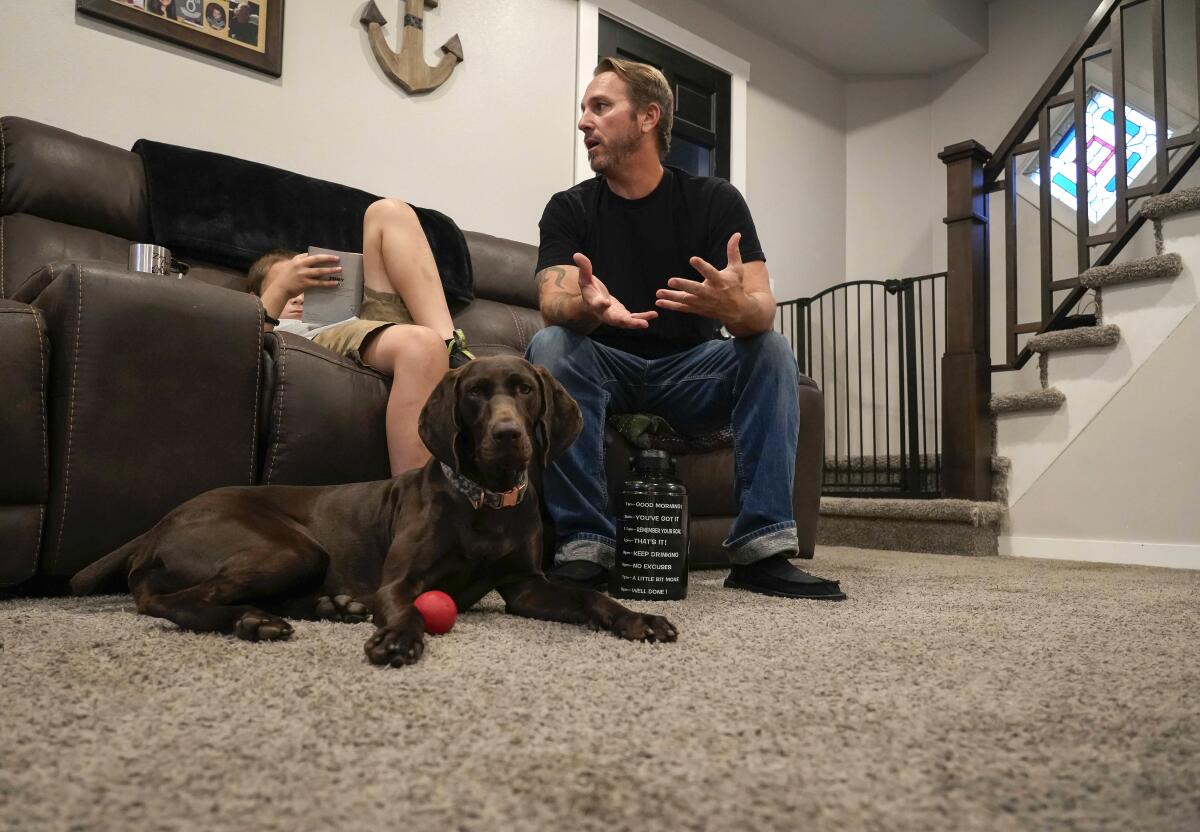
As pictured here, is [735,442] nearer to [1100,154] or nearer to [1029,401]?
[1029,401]

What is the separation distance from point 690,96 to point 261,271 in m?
3.23

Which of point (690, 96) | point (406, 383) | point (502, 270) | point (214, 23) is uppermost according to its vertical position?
point (690, 96)

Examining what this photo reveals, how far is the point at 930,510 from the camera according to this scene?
3.54 metres

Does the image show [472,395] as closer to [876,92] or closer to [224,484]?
[224,484]

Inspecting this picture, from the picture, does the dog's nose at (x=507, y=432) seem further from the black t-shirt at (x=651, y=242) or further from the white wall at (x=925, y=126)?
the white wall at (x=925, y=126)

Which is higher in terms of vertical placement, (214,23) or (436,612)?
(214,23)

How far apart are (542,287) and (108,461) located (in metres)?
1.02

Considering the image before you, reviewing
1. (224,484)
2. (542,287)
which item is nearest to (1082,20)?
(542,287)

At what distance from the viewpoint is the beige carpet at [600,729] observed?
63 centimetres

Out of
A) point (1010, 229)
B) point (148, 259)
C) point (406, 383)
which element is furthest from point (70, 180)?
point (1010, 229)

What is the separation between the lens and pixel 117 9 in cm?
295

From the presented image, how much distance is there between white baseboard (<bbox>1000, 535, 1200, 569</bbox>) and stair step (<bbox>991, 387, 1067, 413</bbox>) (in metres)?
0.54

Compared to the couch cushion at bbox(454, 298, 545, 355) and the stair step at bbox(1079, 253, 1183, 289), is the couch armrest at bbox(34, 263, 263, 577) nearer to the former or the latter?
the couch cushion at bbox(454, 298, 545, 355)

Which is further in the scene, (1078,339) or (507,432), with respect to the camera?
(1078,339)
